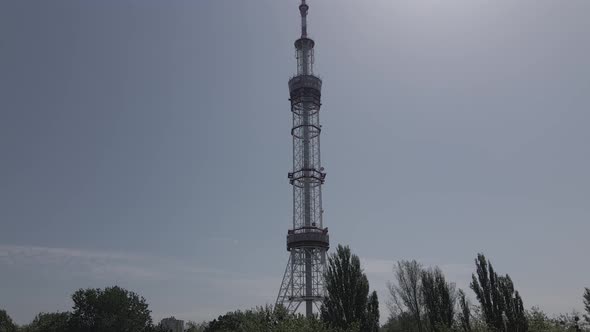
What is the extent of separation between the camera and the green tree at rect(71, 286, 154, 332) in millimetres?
71500

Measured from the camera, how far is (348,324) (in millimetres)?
29875

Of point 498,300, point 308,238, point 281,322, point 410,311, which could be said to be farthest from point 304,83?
point 281,322

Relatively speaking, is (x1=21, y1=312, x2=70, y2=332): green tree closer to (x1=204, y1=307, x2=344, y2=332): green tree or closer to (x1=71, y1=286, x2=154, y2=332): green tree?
(x1=71, y1=286, x2=154, y2=332): green tree

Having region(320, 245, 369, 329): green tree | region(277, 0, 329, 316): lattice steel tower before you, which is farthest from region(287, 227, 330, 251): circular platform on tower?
region(320, 245, 369, 329): green tree

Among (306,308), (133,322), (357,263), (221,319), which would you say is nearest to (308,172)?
(306,308)

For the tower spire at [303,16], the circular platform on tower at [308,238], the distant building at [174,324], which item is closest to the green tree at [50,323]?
the distant building at [174,324]

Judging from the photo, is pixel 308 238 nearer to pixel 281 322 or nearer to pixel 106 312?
pixel 106 312

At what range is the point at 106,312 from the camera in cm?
7250

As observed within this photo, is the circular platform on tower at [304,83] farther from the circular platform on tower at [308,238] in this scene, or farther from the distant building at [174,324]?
the distant building at [174,324]

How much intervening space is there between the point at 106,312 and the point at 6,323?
2294 centimetres

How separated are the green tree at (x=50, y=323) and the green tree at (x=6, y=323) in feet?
5.96

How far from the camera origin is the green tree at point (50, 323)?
7392 centimetres

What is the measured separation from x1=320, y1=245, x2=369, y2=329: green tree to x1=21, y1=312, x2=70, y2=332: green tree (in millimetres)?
59068

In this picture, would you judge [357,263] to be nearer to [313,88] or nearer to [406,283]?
[406,283]
